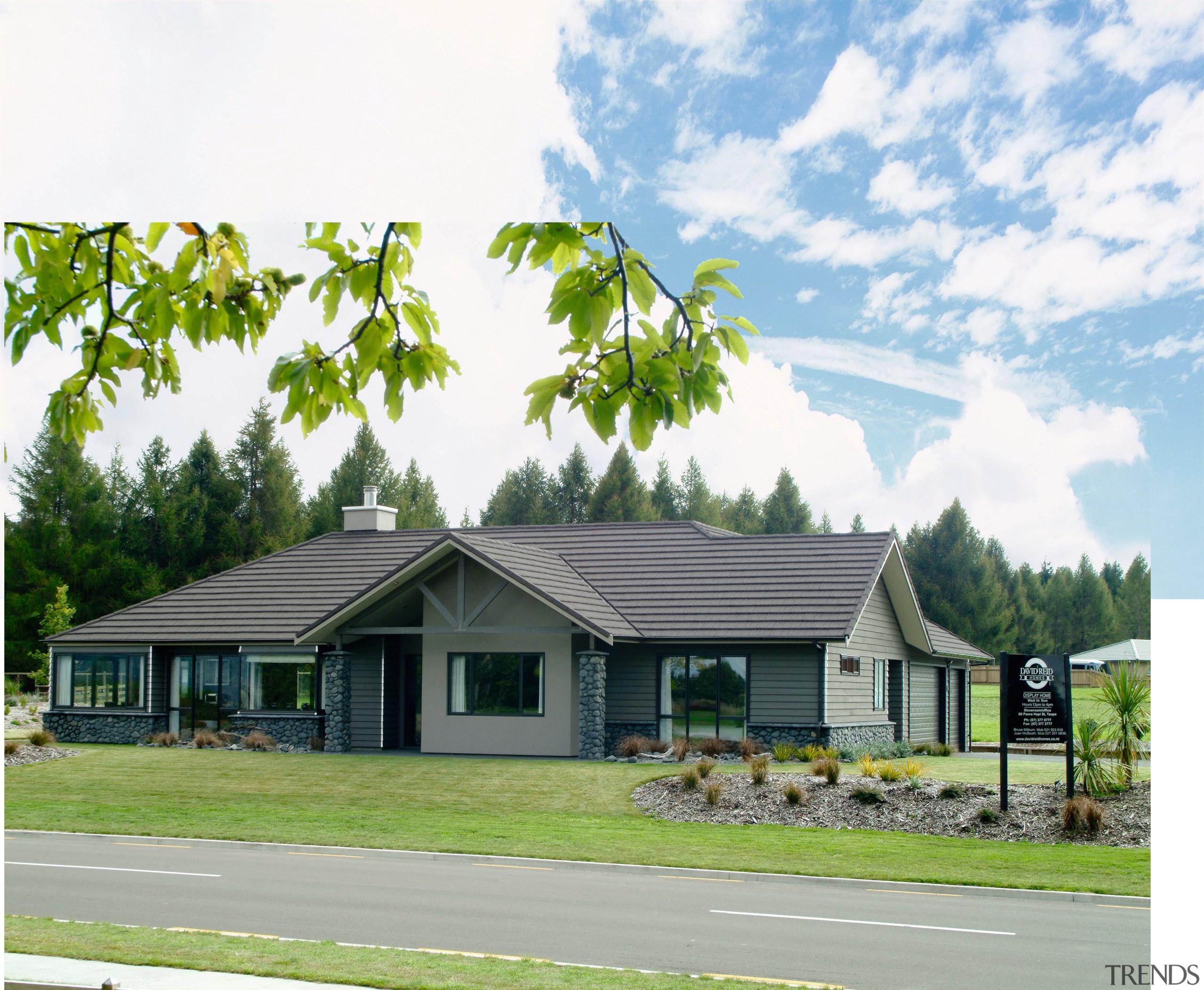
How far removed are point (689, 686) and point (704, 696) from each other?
39 centimetres

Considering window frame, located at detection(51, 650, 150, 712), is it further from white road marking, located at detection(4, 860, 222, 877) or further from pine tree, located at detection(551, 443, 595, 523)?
pine tree, located at detection(551, 443, 595, 523)

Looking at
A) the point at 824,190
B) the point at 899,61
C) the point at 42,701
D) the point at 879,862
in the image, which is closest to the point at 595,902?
the point at 879,862

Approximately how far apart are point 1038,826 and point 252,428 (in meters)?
45.6

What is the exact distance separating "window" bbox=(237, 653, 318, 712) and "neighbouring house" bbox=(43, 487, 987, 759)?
0.15ft

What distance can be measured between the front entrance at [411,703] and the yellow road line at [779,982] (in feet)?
61.4

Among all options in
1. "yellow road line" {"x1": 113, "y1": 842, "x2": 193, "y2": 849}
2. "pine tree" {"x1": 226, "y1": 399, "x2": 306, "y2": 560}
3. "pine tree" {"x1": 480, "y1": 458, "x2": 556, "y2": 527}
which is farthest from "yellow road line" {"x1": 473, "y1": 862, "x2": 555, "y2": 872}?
"pine tree" {"x1": 480, "y1": 458, "x2": 556, "y2": 527}

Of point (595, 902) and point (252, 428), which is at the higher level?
point (252, 428)

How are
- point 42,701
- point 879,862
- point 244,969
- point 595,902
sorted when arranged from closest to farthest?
point 244,969
point 595,902
point 879,862
point 42,701

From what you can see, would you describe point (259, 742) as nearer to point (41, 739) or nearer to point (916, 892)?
point (41, 739)

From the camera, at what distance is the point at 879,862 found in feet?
45.4

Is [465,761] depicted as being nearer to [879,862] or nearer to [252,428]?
[879,862]

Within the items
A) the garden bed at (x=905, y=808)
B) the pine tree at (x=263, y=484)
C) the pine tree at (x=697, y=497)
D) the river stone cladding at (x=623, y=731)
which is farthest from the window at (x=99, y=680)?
the pine tree at (x=697, y=497)

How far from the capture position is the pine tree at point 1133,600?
53750mm

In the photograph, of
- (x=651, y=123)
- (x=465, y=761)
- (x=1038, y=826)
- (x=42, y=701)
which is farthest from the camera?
(x=42, y=701)
